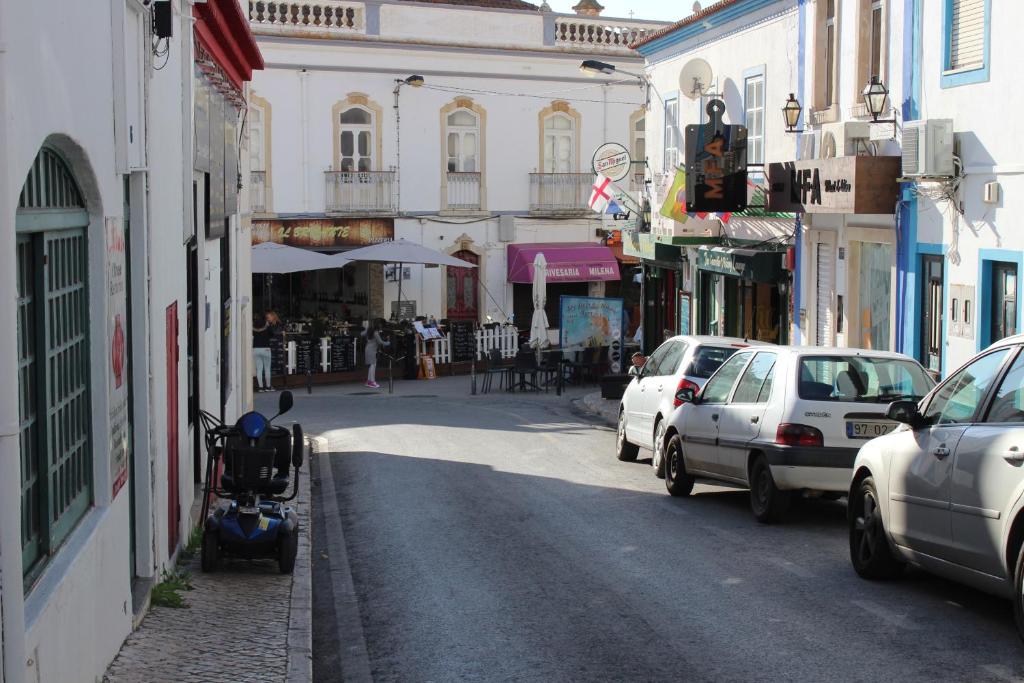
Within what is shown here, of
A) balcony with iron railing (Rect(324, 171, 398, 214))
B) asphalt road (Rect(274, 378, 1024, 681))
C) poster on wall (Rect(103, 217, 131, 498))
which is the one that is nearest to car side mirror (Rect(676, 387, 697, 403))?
asphalt road (Rect(274, 378, 1024, 681))

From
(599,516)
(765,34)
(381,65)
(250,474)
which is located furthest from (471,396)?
(250,474)

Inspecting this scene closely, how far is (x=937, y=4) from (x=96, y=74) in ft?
41.0

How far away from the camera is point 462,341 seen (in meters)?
35.2

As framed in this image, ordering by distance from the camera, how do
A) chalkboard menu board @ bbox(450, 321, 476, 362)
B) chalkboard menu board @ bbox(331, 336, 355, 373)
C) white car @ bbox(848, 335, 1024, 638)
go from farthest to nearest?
chalkboard menu board @ bbox(450, 321, 476, 362) → chalkboard menu board @ bbox(331, 336, 355, 373) → white car @ bbox(848, 335, 1024, 638)

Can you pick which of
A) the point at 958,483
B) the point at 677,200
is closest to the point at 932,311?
the point at 677,200

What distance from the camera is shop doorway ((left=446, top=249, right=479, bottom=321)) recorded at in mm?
40500

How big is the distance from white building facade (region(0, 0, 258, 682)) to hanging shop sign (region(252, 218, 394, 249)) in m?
26.9

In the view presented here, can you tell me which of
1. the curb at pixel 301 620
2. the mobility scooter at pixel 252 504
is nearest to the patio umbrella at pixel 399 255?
the curb at pixel 301 620

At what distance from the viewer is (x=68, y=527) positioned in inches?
269

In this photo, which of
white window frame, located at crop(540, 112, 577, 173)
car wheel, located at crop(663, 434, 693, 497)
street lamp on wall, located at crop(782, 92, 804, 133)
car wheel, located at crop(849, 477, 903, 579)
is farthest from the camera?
white window frame, located at crop(540, 112, 577, 173)

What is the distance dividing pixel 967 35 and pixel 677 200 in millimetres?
9954

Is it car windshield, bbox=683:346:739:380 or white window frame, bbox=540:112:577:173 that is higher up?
white window frame, bbox=540:112:577:173

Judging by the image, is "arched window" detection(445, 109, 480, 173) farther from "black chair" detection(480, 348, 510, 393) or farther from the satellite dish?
the satellite dish

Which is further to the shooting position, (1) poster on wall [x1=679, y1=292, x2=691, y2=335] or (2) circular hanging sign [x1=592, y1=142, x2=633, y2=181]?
(1) poster on wall [x1=679, y1=292, x2=691, y2=335]
